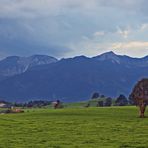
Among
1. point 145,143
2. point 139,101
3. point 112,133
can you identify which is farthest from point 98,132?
point 139,101

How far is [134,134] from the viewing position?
46.6 metres

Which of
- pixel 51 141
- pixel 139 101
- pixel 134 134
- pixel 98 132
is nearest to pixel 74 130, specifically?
pixel 98 132

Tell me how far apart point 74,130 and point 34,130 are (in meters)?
4.36

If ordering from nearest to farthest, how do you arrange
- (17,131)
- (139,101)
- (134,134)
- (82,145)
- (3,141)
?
(82,145) < (3,141) < (134,134) < (17,131) < (139,101)

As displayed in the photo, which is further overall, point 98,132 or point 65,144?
point 98,132

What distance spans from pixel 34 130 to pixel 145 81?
32.8 m

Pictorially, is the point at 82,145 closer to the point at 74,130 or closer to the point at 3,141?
the point at 3,141

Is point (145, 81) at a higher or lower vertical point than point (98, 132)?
higher

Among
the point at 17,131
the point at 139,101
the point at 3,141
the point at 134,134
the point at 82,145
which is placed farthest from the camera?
the point at 139,101

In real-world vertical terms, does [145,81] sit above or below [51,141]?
above

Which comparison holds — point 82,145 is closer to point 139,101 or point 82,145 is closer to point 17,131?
point 17,131

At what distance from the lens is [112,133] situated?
4762cm

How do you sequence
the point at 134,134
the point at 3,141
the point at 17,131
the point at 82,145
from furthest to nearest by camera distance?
1. the point at 17,131
2. the point at 134,134
3. the point at 3,141
4. the point at 82,145

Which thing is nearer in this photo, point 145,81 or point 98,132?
point 98,132
